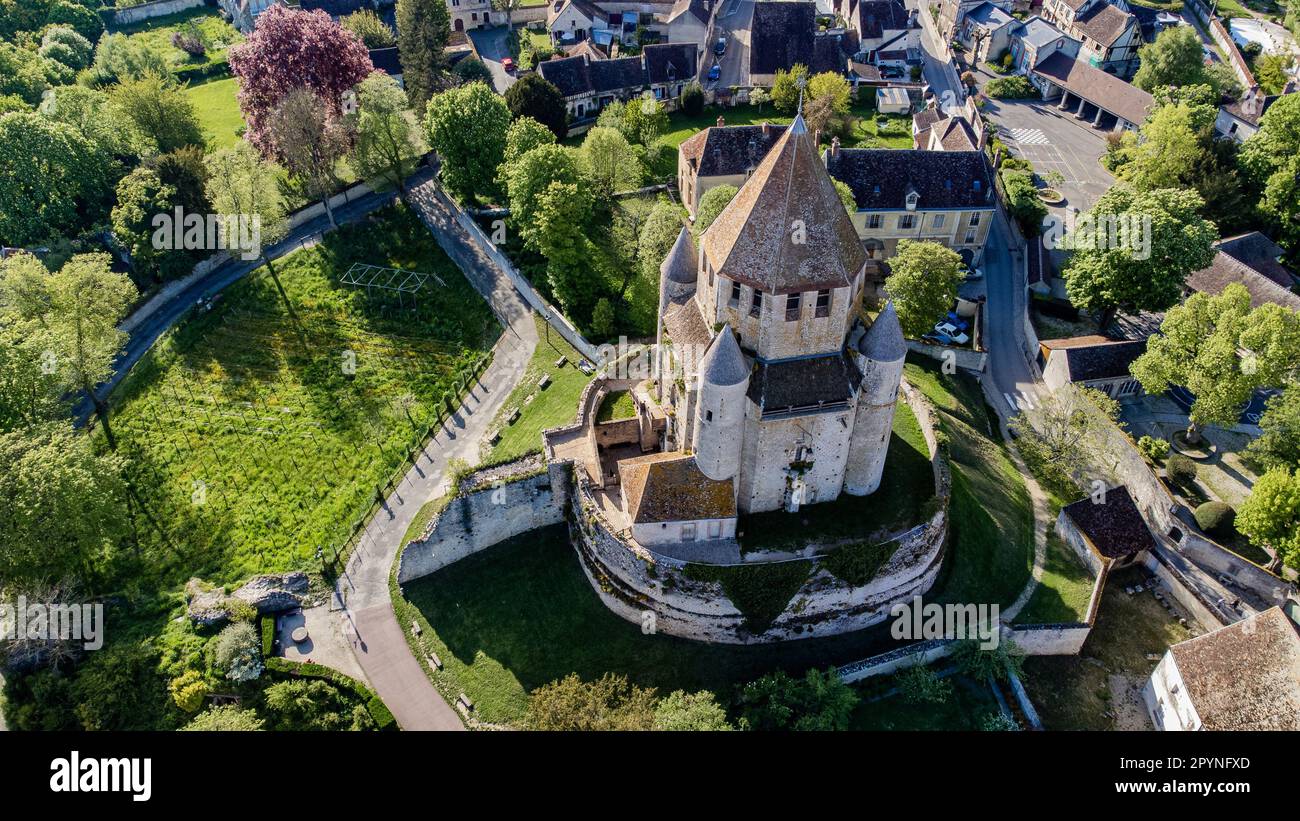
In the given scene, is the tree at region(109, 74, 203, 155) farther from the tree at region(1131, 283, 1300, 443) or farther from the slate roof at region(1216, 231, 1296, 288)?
the slate roof at region(1216, 231, 1296, 288)

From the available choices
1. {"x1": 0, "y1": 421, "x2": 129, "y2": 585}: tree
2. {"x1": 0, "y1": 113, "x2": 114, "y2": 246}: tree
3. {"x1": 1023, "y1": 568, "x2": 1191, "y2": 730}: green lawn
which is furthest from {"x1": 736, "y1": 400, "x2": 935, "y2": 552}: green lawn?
{"x1": 0, "y1": 113, "x2": 114, "y2": 246}: tree

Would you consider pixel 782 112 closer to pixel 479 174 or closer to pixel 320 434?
pixel 479 174

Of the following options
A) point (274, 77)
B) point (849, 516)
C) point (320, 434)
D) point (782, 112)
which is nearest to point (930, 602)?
point (849, 516)

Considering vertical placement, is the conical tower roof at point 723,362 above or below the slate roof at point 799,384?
above

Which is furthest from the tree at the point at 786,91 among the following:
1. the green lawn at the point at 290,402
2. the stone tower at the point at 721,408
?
the stone tower at the point at 721,408

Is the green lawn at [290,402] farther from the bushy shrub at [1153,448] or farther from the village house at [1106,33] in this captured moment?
the village house at [1106,33]

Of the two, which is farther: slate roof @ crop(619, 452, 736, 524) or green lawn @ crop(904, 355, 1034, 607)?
green lawn @ crop(904, 355, 1034, 607)
